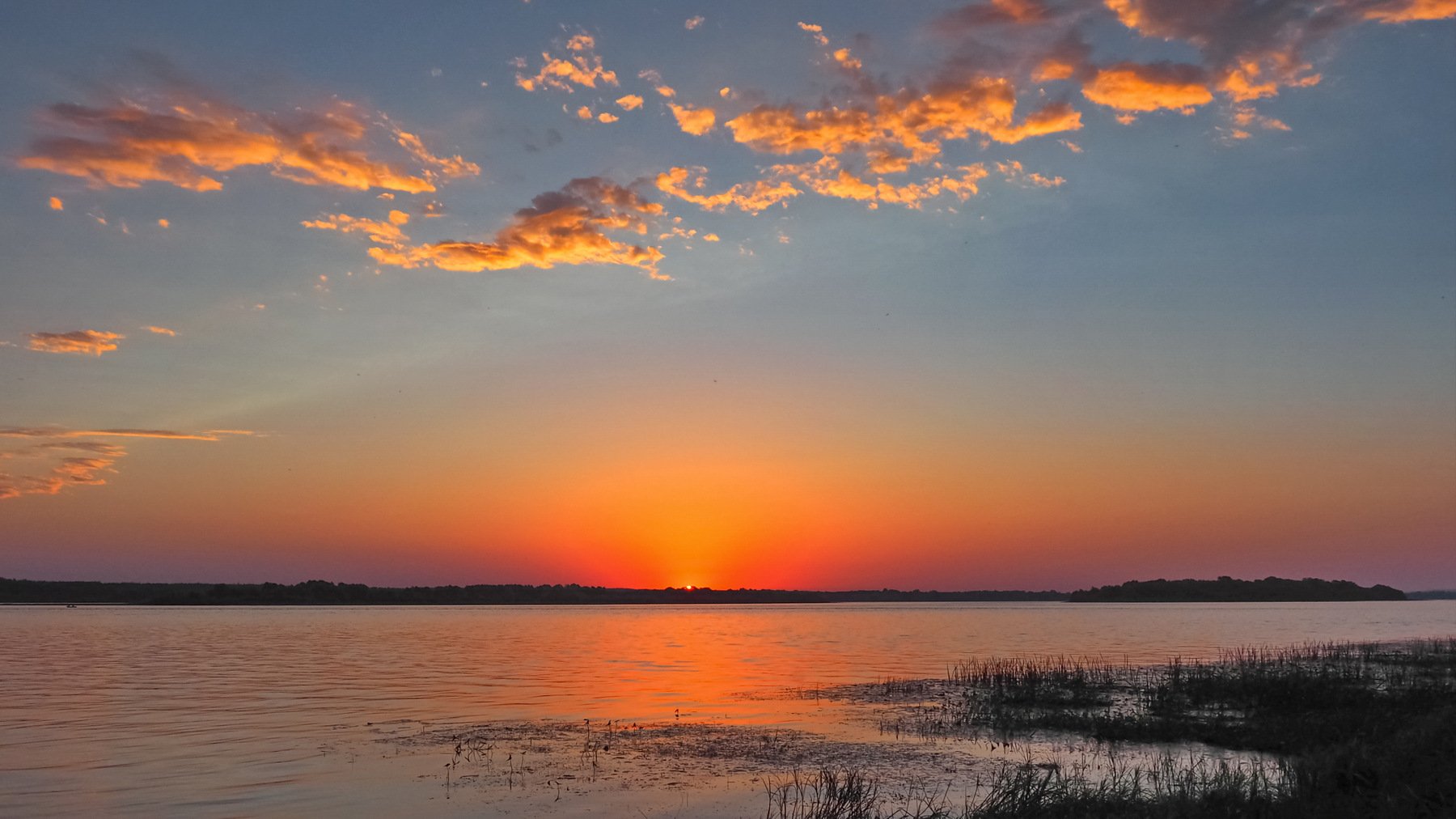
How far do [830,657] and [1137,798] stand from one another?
50.7 metres

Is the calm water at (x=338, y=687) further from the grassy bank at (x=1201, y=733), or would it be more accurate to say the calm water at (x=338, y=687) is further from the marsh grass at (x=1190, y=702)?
the grassy bank at (x=1201, y=733)

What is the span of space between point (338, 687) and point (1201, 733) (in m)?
35.0

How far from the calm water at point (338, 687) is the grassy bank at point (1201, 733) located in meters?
7.11

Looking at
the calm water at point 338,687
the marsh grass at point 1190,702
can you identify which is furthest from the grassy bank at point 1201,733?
the calm water at point 338,687

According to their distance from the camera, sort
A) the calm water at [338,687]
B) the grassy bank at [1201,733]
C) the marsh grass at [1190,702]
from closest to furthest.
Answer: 1. the grassy bank at [1201,733]
2. the calm water at [338,687]
3. the marsh grass at [1190,702]

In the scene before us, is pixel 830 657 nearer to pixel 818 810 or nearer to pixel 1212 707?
pixel 1212 707

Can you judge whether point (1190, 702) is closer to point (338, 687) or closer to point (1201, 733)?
point (1201, 733)

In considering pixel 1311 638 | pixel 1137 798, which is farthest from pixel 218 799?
pixel 1311 638

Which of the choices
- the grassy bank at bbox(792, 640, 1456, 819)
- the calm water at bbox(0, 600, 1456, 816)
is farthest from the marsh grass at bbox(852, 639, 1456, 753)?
the calm water at bbox(0, 600, 1456, 816)

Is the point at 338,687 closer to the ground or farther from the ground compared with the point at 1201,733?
closer to the ground

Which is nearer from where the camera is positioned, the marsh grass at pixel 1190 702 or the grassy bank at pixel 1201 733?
the grassy bank at pixel 1201 733

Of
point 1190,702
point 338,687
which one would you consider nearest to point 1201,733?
point 1190,702

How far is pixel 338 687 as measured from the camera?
1748 inches

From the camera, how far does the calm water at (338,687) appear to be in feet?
73.8
